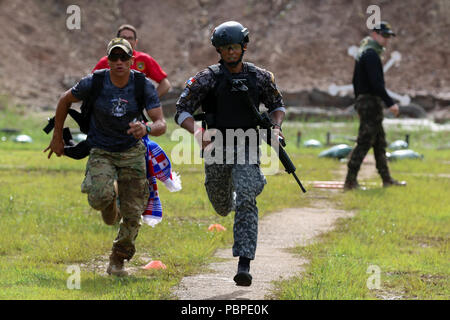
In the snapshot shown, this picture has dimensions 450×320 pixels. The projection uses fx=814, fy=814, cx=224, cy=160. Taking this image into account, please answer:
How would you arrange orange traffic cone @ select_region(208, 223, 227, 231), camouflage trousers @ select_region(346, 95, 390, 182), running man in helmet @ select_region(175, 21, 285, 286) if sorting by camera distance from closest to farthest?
running man in helmet @ select_region(175, 21, 285, 286), orange traffic cone @ select_region(208, 223, 227, 231), camouflage trousers @ select_region(346, 95, 390, 182)

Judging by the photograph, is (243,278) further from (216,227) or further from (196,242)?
(216,227)

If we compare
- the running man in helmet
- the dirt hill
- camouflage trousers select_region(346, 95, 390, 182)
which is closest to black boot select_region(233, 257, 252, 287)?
the running man in helmet

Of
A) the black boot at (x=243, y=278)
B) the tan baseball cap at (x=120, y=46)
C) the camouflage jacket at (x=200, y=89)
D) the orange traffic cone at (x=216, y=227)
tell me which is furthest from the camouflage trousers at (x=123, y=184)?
the orange traffic cone at (x=216, y=227)

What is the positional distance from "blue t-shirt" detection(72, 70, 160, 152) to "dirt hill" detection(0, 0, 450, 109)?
130 feet

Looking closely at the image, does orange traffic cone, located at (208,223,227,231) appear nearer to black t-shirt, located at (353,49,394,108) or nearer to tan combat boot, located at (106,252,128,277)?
tan combat boot, located at (106,252,128,277)

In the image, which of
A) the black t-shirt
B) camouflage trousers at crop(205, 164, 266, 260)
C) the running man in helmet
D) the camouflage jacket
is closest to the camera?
camouflage trousers at crop(205, 164, 266, 260)

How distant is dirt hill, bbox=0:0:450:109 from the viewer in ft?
155

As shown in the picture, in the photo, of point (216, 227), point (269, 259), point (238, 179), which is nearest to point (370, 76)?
point (216, 227)

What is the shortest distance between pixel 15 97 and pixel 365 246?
126 ft

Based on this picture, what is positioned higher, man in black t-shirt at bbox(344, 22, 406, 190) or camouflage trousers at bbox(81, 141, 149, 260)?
man in black t-shirt at bbox(344, 22, 406, 190)

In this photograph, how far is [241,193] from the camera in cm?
590

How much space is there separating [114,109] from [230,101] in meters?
0.88

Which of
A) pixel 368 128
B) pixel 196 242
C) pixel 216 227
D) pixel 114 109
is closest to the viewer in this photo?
pixel 114 109
